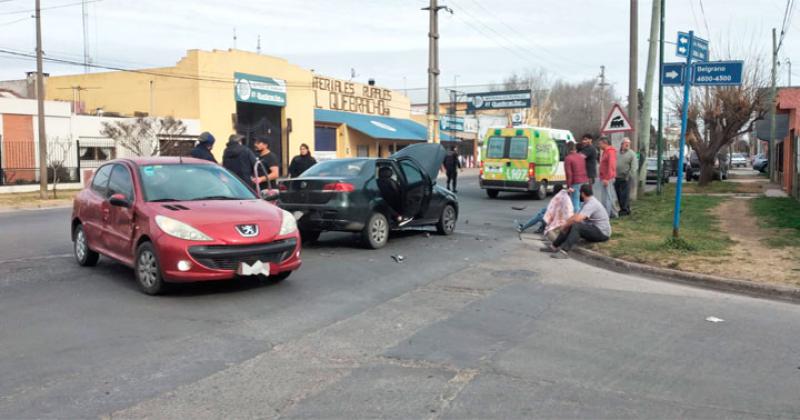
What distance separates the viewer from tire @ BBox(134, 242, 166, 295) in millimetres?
7082

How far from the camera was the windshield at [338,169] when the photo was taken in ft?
35.7

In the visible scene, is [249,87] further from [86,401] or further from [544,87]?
[544,87]

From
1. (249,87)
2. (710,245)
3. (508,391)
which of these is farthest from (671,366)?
(249,87)

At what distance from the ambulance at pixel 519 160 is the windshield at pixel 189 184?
14242 mm

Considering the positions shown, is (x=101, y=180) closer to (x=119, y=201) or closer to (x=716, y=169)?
(x=119, y=201)

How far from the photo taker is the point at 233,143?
410 inches

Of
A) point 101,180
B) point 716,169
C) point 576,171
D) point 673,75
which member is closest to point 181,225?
point 101,180

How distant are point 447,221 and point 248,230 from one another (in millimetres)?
6246

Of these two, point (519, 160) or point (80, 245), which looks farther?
point (519, 160)

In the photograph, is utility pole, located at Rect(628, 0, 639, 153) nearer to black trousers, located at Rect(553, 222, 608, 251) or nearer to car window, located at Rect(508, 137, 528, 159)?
car window, located at Rect(508, 137, 528, 159)

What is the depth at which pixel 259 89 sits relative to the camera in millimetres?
37875

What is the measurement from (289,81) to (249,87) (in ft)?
12.1

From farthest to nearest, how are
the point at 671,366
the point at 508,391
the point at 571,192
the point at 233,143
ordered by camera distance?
the point at 571,192 < the point at 233,143 < the point at 671,366 < the point at 508,391

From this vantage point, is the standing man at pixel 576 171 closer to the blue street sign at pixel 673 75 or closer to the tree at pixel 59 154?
the blue street sign at pixel 673 75
